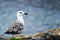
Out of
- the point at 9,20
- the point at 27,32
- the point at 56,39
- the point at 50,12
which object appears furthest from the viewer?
the point at 50,12

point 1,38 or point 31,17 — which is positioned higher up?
point 31,17

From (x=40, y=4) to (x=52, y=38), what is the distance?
3138 millimetres

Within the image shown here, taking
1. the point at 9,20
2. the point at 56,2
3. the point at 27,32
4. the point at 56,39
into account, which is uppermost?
the point at 56,2

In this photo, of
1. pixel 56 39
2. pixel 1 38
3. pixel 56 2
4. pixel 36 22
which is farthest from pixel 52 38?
pixel 56 2

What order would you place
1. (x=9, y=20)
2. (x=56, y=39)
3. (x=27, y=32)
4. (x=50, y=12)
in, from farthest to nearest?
1. (x=50, y=12)
2. (x=9, y=20)
3. (x=27, y=32)
4. (x=56, y=39)

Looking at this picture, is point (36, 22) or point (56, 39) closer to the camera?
point (56, 39)

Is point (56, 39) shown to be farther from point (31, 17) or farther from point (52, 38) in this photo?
point (31, 17)

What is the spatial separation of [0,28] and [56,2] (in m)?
2.49

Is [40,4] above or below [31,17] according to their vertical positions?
above

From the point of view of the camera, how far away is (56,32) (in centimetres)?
776

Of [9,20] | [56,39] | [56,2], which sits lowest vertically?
[56,39]

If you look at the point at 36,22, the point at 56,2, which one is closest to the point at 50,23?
the point at 36,22

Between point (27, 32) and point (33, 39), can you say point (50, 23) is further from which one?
point (33, 39)

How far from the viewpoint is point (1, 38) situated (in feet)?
25.0
